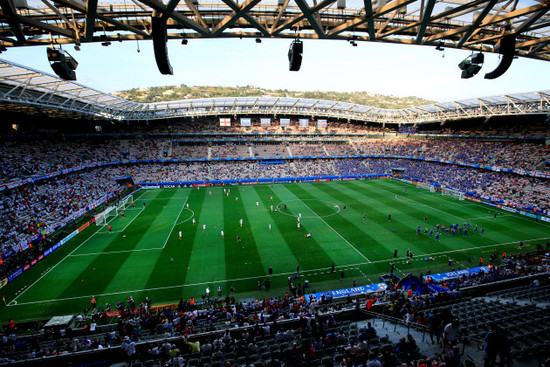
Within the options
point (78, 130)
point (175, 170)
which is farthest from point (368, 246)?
point (78, 130)

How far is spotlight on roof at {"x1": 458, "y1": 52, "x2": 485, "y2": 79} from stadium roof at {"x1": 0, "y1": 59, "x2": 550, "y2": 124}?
30445 mm

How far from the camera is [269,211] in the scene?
33906mm

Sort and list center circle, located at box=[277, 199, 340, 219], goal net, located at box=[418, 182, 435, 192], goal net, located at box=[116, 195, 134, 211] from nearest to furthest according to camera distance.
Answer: center circle, located at box=[277, 199, 340, 219] < goal net, located at box=[116, 195, 134, 211] < goal net, located at box=[418, 182, 435, 192]

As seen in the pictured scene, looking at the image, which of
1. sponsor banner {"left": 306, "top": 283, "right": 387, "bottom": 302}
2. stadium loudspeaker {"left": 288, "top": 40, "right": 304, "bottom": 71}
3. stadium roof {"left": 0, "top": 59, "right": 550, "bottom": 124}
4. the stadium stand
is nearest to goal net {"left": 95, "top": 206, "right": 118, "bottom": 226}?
the stadium stand

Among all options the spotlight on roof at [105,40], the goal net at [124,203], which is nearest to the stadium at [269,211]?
the spotlight on roof at [105,40]

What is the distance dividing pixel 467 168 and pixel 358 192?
22287mm

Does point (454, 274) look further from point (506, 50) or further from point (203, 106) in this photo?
point (203, 106)

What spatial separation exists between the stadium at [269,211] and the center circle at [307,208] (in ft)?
1.54

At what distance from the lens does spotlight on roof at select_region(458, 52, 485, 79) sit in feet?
30.6

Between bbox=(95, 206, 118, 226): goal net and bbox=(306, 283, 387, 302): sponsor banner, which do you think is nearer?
bbox=(306, 283, 387, 302): sponsor banner

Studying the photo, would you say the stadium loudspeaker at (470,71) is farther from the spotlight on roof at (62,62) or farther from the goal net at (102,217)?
the goal net at (102,217)

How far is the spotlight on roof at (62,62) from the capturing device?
302 inches

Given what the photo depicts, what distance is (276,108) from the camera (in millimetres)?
61000

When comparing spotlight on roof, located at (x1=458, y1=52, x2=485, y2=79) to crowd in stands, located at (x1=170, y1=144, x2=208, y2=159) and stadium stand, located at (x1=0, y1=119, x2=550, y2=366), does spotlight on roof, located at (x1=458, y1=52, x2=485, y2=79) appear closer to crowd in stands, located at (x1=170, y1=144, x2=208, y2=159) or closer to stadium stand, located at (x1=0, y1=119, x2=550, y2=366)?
stadium stand, located at (x1=0, y1=119, x2=550, y2=366)
